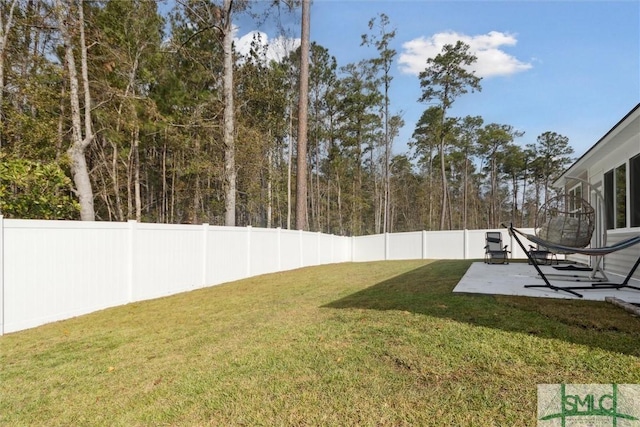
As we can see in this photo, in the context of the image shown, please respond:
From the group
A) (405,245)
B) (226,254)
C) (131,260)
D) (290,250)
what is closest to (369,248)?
(405,245)

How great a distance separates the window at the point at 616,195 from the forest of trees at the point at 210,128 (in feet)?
28.1

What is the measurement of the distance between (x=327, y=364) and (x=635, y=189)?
5.89 meters

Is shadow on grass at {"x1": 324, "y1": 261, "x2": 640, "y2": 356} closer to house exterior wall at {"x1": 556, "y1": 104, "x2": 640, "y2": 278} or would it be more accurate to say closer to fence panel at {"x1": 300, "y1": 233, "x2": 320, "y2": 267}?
house exterior wall at {"x1": 556, "y1": 104, "x2": 640, "y2": 278}

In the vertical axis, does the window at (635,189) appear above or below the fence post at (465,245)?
above

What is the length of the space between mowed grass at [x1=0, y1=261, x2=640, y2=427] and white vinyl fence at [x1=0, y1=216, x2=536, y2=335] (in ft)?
1.48

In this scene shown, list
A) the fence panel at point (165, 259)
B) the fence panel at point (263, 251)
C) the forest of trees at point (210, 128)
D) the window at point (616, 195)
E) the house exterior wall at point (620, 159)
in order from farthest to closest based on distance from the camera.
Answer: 1. the fence panel at point (263, 251)
2. the forest of trees at point (210, 128)
3. the window at point (616, 195)
4. the fence panel at point (165, 259)
5. the house exterior wall at point (620, 159)

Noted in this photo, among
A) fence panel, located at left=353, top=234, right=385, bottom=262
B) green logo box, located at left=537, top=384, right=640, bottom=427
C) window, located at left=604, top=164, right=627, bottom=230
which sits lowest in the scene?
fence panel, located at left=353, top=234, right=385, bottom=262

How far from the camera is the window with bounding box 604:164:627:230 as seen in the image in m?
5.94

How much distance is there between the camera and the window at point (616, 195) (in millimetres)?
5938

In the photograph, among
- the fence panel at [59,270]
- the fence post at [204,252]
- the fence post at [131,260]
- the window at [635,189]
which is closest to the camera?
the fence panel at [59,270]

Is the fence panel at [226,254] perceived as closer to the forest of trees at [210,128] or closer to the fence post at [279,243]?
the forest of trees at [210,128]

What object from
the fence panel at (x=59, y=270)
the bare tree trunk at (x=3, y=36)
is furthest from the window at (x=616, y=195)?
the bare tree trunk at (x=3, y=36)

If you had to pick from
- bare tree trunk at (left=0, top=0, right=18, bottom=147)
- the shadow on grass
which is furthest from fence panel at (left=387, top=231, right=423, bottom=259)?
bare tree trunk at (left=0, top=0, right=18, bottom=147)

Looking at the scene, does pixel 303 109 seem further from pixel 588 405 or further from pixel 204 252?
pixel 588 405
